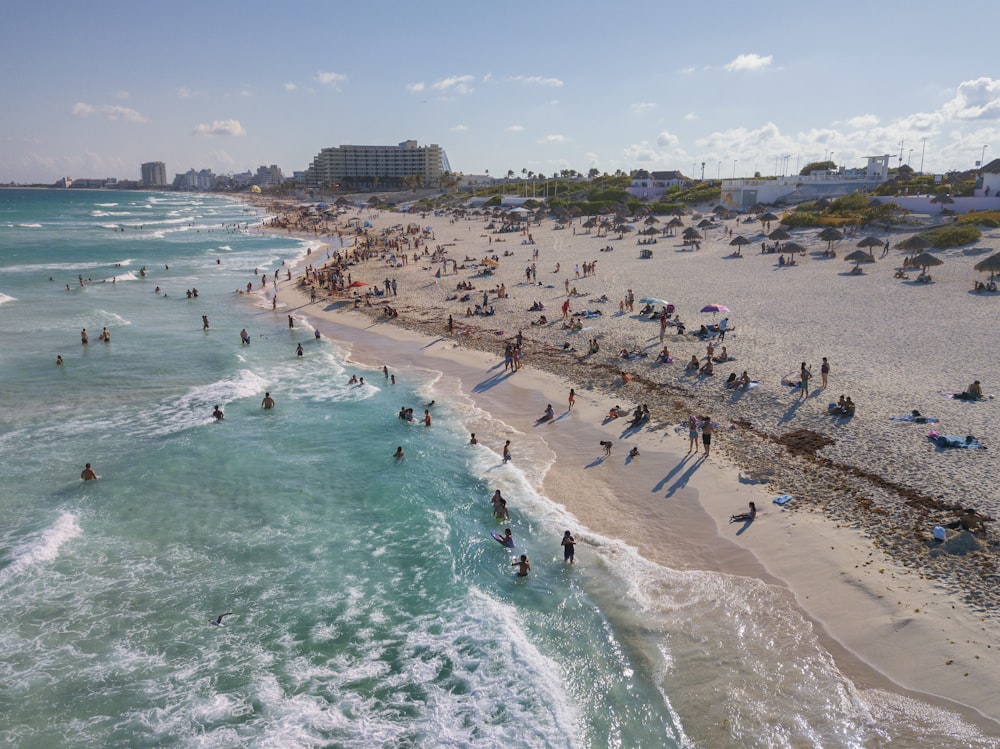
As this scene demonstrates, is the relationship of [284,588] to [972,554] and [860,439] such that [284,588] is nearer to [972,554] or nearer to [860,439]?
[972,554]

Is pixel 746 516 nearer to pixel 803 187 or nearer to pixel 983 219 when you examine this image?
pixel 983 219

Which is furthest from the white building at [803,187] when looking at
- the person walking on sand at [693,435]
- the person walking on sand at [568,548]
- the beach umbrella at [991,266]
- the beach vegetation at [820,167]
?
the person walking on sand at [568,548]

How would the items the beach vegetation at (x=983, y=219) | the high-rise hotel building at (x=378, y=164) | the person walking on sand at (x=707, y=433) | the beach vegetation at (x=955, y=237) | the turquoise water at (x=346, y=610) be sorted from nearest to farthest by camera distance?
the turquoise water at (x=346, y=610) < the person walking on sand at (x=707, y=433) < the beach vegetation at (x=955, y=237) < the beach vegetation at (x=983, y=219) < the high-rise hotel building at (x=378, y=164)

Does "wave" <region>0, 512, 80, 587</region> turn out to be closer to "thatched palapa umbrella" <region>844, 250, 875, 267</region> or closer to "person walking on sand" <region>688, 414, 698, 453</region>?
"person walking on sand" <region>688, 414, 698, 453</region>

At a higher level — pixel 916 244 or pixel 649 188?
pixel 649 188

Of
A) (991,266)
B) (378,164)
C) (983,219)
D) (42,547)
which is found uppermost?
(378,164)

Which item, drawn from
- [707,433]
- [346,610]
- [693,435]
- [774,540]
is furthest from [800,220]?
[346,610]

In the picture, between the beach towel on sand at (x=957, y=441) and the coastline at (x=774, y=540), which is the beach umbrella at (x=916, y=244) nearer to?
the coastline at (x=774, y=540)
